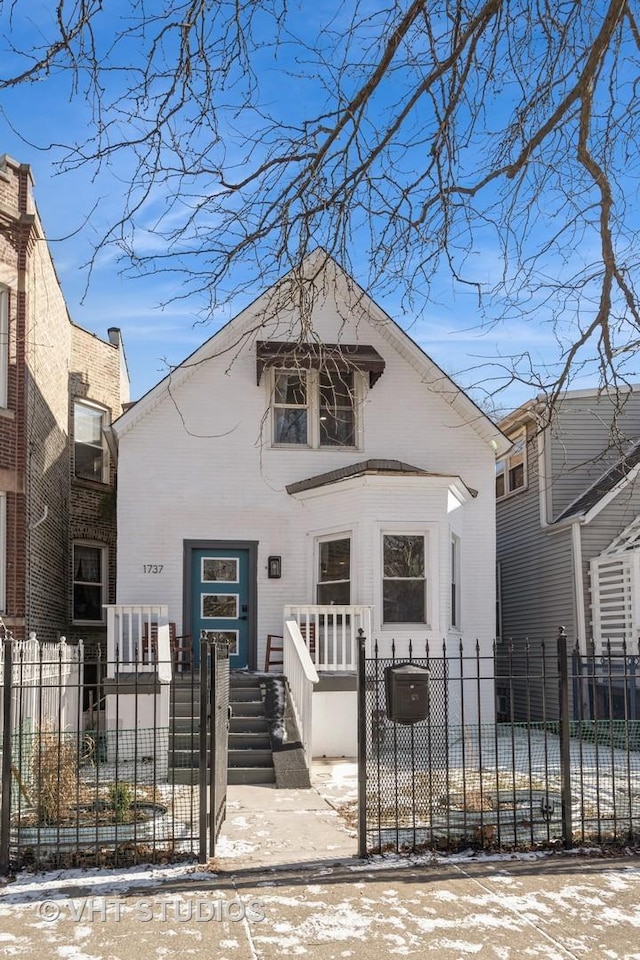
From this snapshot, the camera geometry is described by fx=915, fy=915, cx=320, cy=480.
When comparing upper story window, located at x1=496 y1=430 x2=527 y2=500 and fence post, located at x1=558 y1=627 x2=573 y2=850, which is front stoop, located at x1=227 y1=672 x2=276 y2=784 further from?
upper story window, located at x1=496 y1=430 x2=527 y2=500

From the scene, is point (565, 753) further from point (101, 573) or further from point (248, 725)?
point (101, 573)

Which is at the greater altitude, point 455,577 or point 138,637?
point 455,577

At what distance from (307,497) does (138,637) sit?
3892 millimetres

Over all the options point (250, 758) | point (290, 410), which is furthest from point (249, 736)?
point (290, 410)

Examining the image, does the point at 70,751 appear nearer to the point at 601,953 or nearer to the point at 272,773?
the point at 272,773

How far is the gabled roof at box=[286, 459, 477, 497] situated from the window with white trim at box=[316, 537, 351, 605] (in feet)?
3.30

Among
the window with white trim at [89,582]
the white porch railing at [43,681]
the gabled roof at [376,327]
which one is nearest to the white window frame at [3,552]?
the white porch railing at [43,681]

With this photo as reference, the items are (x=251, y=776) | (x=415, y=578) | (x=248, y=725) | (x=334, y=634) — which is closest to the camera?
(x=251, y=776)

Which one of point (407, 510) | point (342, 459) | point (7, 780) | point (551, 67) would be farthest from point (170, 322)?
point (342, 459)

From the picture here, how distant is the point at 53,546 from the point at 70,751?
8770 mm

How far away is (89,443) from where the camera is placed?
21406 mm

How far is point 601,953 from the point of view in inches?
207

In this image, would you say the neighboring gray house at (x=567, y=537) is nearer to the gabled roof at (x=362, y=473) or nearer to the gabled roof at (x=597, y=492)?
the gabled roof at (x=597, y=492)

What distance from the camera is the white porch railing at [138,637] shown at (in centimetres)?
1269
